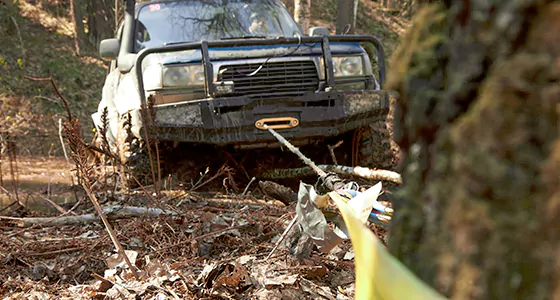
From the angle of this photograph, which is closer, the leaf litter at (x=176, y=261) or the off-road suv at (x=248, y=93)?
the leaf litter at (x=176, y=261)

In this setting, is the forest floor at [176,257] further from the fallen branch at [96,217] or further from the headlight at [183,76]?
the headlight at [183,76]

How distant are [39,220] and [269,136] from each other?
1962 mm

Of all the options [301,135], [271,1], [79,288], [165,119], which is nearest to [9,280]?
[79,288]

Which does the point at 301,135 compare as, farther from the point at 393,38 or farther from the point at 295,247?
the point at 393,38

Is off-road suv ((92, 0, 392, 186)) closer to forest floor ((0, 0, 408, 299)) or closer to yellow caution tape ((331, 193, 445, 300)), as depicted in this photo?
forest floor ((0, 0, 408, 299))

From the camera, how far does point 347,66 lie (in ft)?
16.4

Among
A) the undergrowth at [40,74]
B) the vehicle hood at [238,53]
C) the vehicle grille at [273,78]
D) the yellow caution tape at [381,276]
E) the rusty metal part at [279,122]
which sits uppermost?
the yellow caution tape at [381,276]

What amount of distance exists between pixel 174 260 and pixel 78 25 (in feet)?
59.0

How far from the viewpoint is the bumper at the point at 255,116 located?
4.34 metres

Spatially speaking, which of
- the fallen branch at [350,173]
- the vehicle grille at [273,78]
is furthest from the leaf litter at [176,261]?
the vehicle grille at [273,78]

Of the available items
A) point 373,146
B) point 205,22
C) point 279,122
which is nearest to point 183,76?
point 279,122

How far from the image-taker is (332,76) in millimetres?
4680

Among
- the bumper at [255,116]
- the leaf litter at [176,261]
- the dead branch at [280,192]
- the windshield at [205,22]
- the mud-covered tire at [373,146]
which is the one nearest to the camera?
the leaf litter at [176,261]

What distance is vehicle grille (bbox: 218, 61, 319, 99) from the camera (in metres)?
4.57
